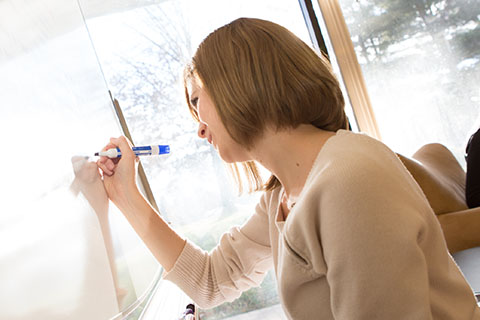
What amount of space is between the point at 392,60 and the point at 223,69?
6.35 feet

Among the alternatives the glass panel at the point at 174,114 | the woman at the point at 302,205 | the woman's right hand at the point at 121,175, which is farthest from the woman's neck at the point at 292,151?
the glass panel at the point at 174,114

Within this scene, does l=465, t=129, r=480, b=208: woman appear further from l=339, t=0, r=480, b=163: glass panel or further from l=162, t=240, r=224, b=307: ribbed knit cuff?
l=162, t=240, r=224, b=307: ribbed knit cuff

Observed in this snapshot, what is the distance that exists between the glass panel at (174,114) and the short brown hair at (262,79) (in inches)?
42.5

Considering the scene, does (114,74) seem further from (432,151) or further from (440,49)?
(440,49)

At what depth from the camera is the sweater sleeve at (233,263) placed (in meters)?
1.18

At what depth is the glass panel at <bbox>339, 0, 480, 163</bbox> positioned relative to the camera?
255 centimetres

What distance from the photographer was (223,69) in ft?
3.11

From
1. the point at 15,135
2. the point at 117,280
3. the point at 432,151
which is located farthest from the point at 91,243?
the point at 432,151

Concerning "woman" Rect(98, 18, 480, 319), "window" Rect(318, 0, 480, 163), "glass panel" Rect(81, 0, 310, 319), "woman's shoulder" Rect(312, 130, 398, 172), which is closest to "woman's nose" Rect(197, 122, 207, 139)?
"woman" Rect(98, 18, 480, 319)

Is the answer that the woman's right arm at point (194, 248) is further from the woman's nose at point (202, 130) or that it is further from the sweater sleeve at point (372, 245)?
the sweater sleeve at point (372, 245)

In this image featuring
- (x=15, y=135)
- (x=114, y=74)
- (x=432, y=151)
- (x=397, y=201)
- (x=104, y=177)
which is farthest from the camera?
(x=432, y=151)

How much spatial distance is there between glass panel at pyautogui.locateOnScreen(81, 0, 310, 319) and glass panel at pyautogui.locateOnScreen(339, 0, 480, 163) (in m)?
0.80

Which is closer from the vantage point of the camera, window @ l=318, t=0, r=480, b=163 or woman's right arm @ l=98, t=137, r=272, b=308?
woman's right arm @ l=98, t=137, r=272, b=308

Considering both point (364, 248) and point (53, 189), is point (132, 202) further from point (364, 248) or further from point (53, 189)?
point (364, 248)
